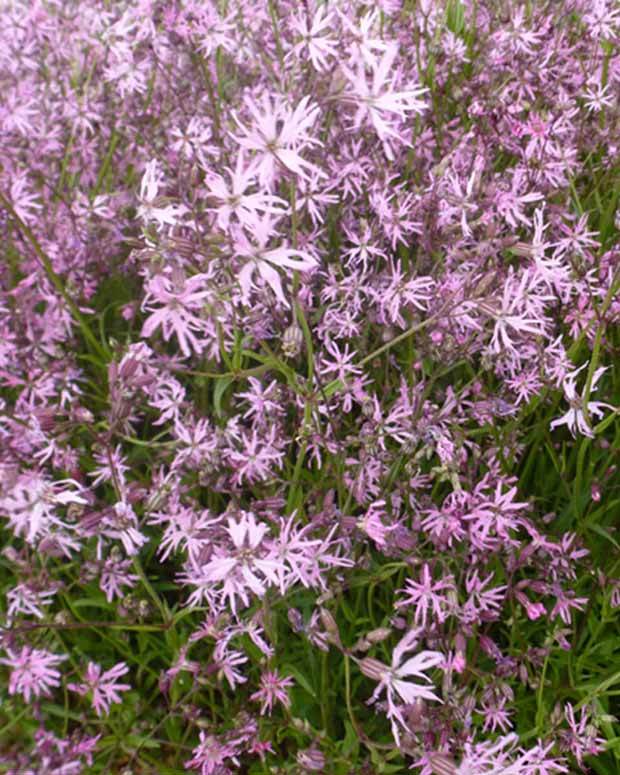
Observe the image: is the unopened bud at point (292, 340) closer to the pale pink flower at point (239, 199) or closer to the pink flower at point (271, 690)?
the pale pink flower at point (239, 199)

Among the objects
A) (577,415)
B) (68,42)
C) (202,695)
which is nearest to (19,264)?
(68,42)

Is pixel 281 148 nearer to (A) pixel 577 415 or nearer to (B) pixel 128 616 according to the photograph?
(A) pixel 577 415

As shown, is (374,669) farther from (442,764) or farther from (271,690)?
(271,690)

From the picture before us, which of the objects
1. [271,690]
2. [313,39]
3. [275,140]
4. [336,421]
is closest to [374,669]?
[271,690]

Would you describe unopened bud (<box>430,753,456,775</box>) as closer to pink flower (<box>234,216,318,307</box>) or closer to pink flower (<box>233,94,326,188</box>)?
pink flower (<box>234,216,318,307</box>)

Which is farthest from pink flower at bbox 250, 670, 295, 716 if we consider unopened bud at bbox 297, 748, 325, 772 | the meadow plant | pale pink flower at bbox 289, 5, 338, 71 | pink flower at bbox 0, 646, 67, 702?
pale pink flower at bbox 289, 5, 338, 71

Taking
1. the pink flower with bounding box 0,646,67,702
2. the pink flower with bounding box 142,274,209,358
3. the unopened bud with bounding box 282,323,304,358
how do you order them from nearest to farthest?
the pink flower with bounding box 142,274,209,358 → the unopened bud with bounding box 282,323,304,358 → the pink flower with bounding box 0,646,67,702

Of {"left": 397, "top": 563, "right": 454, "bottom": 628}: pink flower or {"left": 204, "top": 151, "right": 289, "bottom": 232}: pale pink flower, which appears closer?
{"left": 204, "top": 151, "right": 289, "bottom": 232}: pale pink flower

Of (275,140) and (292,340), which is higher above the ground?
(275,140)
